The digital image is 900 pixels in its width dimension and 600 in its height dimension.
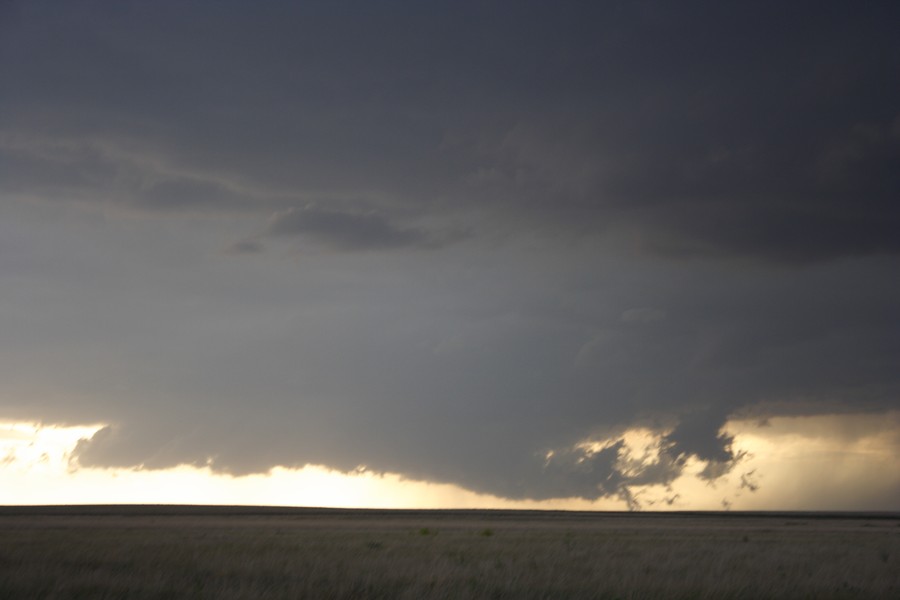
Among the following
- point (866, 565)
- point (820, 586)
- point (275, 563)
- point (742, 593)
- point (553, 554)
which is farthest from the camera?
point (553, 554)

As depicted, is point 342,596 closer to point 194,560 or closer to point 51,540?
point 194,560

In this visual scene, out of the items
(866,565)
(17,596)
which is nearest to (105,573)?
(17,596)

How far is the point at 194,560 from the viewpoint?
2630 centimetres

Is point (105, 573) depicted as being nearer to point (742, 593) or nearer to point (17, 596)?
point (17, 596)

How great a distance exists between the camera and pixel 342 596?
62.1ft

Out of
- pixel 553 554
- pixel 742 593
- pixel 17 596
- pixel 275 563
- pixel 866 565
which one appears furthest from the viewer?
pixel 553 554

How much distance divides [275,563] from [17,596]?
8.76 meters

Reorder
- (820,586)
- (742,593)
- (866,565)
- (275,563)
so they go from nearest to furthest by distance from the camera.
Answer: (742,593) < (820,586) < (275,563) < (866,565)

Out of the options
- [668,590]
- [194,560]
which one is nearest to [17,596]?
[194,560]

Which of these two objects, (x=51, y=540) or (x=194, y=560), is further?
(x=51, y=540)

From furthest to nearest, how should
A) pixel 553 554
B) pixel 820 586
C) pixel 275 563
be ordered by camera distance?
1. pixel 553 554
2. pixel 275 563
3. pixel 820 586

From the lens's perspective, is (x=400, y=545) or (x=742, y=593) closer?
(x=742, y=593)

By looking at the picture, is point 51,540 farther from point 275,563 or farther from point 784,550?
point 784,550

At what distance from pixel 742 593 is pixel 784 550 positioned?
17404mm
